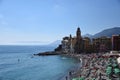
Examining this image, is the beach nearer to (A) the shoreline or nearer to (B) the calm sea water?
(A) the shoreline

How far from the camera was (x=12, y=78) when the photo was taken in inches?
1121

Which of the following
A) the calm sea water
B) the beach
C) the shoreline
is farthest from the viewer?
the calm sea water

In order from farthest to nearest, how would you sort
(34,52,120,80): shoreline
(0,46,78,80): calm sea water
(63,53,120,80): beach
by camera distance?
(0,46,78,80): calm sea water, (34,52,120,80): shoreline, (63,53,120,80): beach

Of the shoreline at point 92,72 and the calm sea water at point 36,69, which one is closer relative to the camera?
the shoreline at point 92,72

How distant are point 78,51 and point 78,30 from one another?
7928 mm

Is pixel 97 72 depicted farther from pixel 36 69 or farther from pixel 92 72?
pixel 36 69

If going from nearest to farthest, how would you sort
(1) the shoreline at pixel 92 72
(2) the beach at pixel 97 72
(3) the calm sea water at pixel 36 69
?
(2) the beach at pixel 97 72 < (1) the shoreline at pixel 92 72 < (3) the calm sea water at pixel 36 69

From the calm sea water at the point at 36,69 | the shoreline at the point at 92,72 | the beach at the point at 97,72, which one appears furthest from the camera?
the calm sea water at the point at 36,69

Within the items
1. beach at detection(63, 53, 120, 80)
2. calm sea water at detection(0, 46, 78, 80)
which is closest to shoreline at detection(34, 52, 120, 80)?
beach at detection(63, 53, 120, 80)

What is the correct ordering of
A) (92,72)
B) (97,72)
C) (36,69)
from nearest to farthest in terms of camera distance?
(97,72) < (92,72) < (36,69)

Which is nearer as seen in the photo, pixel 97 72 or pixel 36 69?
pixel 97 72

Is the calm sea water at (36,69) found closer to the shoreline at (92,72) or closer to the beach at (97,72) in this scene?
the shoreline at (92,72)

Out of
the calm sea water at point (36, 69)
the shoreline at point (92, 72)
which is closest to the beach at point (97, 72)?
the shoreline at point (92, 72)

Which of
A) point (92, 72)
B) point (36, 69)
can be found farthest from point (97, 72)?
point (36, 69)
